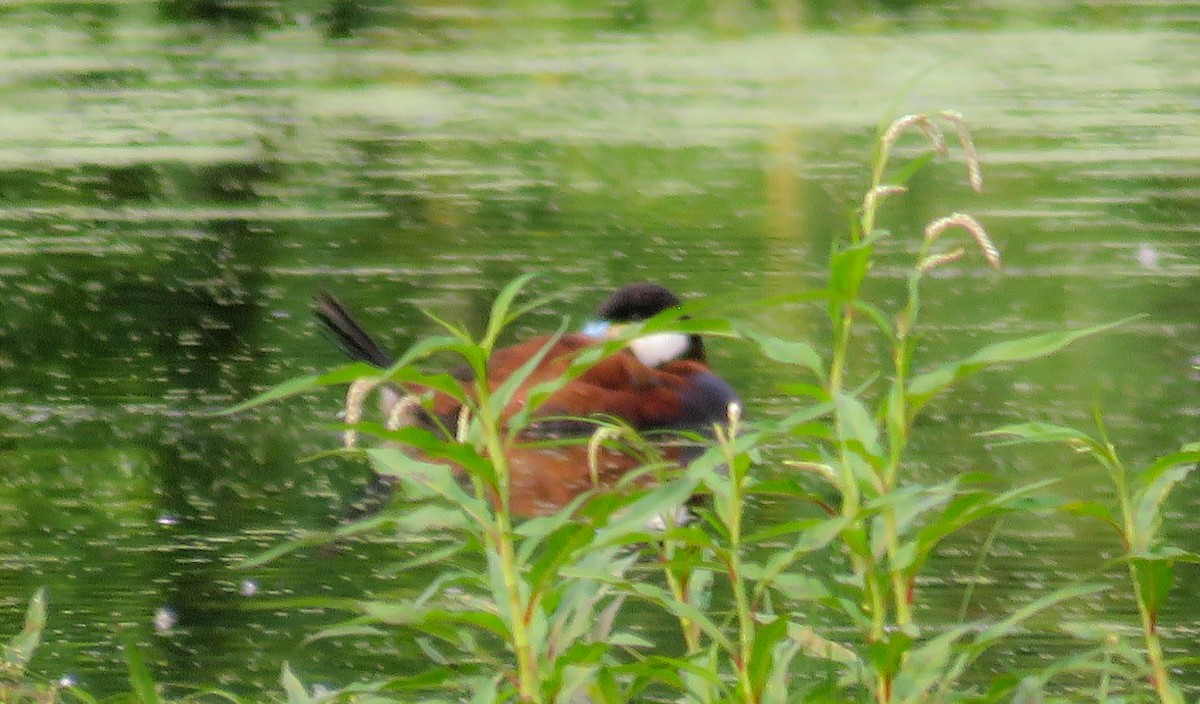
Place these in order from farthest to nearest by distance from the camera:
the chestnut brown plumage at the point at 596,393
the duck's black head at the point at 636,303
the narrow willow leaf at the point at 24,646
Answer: the duck's black head at the point at 636,303
the chestnut brown plumage at the point at 596,393
the narrow willow leaf at the point at 24,646

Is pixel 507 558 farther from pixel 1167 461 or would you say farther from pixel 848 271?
pixel 1167 461

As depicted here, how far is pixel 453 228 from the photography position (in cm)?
892

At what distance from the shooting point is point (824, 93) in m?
12.3

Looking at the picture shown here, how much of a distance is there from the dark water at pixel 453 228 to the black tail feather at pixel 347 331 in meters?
0.18

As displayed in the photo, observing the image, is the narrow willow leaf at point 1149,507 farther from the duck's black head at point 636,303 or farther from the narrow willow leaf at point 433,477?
the duck's black head at point 636,303

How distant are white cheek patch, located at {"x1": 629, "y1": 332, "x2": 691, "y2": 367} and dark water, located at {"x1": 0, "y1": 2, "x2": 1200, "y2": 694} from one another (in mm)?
181

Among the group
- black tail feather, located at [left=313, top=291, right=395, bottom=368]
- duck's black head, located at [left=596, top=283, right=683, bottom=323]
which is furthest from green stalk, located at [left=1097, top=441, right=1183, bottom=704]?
duck's black head, located at [left=596, top=283, right=683, bottom=323]

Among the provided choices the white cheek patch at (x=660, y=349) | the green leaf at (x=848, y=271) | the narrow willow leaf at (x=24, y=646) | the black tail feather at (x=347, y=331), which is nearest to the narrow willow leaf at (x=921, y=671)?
the green leaf at (x=848, y=271)

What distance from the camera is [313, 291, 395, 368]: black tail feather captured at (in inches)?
248

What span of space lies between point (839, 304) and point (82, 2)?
14.3 meters

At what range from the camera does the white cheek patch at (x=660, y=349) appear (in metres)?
7.38

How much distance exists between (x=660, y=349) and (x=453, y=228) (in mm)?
1728

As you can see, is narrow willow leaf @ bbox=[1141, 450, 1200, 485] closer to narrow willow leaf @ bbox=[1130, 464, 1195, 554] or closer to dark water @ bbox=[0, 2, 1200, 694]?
narrow willow leaf @ bbox=[1130, 464, 1195, 554]

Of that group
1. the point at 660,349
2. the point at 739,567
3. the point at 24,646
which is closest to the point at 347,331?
the point at 660,349
